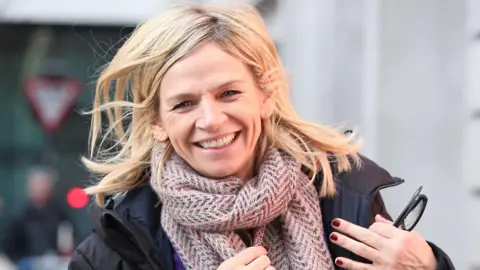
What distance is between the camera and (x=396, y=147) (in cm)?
572

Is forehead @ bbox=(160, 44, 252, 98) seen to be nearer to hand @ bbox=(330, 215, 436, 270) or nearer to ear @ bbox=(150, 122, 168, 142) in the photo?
ear @ bbox=(150, 122, 168, 142)

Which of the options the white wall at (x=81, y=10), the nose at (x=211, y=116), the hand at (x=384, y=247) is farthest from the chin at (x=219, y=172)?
the white wall at (x=81, y=10)

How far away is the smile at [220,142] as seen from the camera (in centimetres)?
228

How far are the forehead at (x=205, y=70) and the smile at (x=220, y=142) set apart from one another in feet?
0.46

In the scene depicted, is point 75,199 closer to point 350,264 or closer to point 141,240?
point 141,240

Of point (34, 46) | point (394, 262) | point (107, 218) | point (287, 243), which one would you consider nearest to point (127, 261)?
point (107, 218)

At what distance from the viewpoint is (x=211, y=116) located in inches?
88.4

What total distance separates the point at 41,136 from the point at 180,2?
1081 centimetres

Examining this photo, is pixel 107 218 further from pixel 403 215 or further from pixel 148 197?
pixel 403 215

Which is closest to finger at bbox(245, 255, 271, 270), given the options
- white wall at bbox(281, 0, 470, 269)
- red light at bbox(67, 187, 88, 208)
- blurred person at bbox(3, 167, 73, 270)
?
white wall at bbox(281, 0, 470, 269)

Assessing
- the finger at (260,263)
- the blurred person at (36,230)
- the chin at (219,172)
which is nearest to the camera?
the finger at (260,263)

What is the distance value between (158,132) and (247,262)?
48cm

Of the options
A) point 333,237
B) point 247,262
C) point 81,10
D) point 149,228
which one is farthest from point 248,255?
point 81,10

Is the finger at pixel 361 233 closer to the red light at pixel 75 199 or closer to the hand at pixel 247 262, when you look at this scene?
the hand at pixel 247 262
